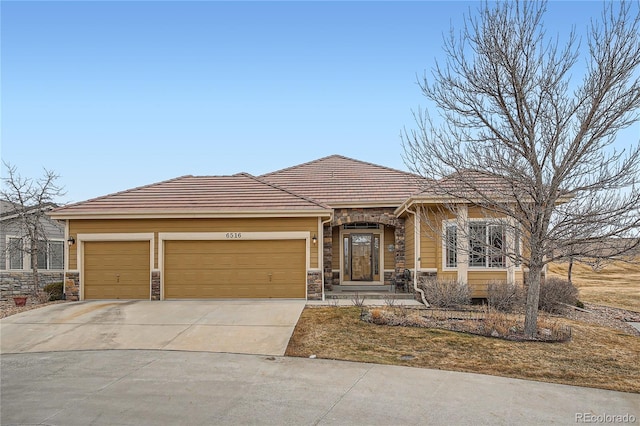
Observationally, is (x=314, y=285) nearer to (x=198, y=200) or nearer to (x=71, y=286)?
(x=198, y=200)

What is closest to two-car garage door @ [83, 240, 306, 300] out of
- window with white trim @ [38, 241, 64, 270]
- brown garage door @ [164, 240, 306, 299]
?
brown garage door @ [164, 240, 306, 299]

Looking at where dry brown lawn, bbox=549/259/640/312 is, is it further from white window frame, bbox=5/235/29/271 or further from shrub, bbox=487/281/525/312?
white window frame, bbox=5/235/29/271

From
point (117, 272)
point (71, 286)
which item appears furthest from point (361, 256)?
point (71, 286)

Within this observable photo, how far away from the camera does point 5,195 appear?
17.8 meters

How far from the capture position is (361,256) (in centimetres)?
1828

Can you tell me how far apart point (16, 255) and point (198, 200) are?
9.73 meters

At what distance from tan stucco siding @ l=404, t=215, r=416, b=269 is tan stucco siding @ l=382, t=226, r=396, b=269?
81 centimetres

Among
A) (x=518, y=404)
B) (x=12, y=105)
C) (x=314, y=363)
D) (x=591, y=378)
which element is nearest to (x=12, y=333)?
(x=12, y=105)

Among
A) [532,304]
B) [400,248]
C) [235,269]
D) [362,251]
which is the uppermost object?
[400,248]

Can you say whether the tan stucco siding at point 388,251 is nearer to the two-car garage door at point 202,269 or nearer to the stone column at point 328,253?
the stone column at point 328,253

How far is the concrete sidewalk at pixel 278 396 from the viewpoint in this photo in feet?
18.0

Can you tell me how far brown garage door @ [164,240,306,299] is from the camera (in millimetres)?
14594

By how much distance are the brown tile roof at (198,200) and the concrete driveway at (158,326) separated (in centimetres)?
279

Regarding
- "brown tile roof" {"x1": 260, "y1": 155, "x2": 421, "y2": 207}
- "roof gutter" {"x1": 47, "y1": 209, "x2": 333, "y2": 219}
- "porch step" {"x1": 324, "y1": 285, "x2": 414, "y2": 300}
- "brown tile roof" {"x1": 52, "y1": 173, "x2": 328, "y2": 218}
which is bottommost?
"porch step" {"x1": 324, "y1": 285, "x2": 414, "y2": 300}
